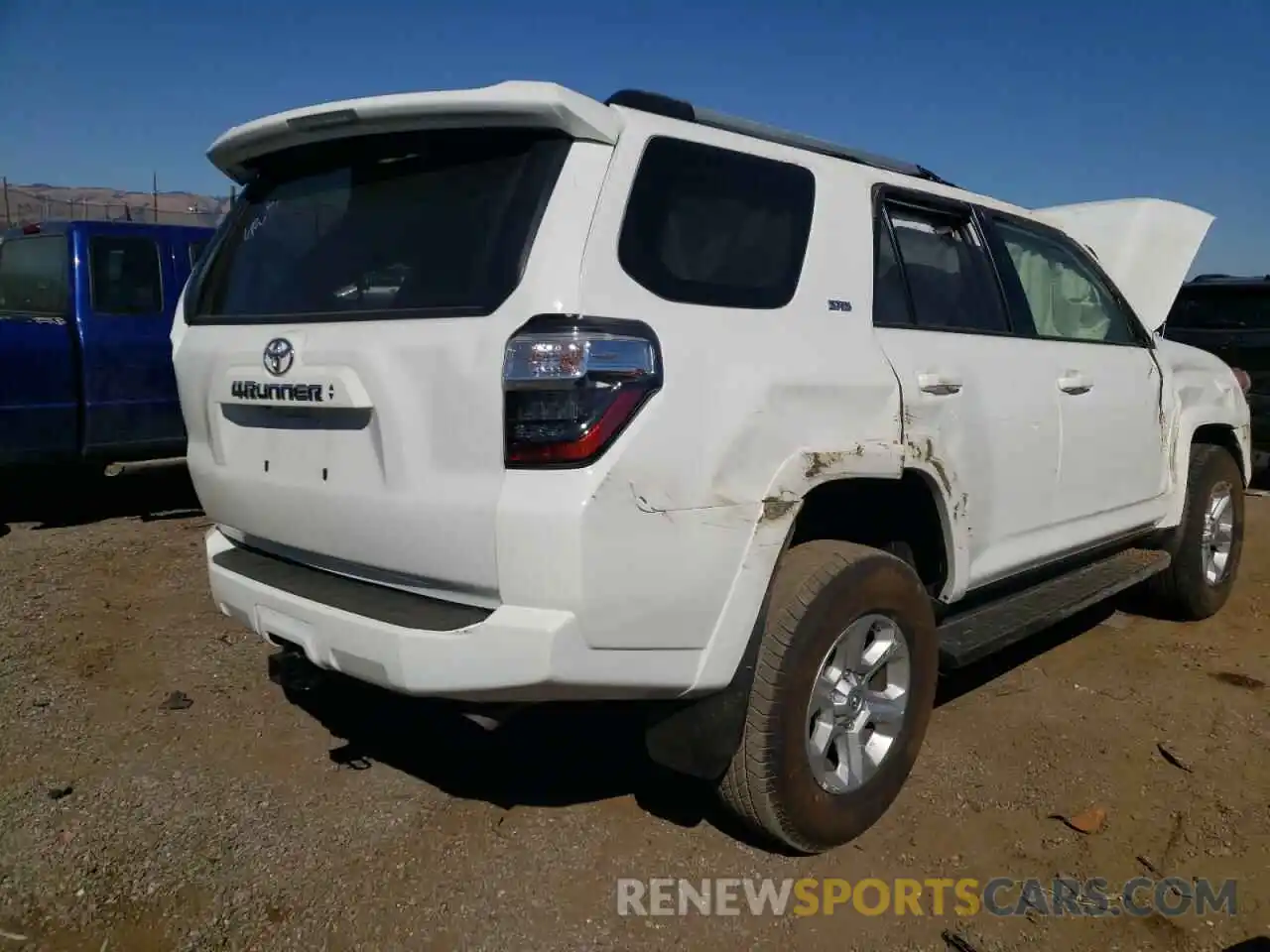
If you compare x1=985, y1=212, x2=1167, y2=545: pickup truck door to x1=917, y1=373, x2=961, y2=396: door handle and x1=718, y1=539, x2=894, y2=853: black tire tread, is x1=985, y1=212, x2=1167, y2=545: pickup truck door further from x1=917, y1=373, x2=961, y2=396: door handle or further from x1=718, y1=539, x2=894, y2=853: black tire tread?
x1=718, y1=539, x2=894, y2=853: black tire tread

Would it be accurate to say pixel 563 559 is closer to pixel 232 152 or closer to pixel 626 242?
pixel 626 242

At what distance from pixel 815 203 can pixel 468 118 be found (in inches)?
41.2

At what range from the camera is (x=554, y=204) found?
2.29m

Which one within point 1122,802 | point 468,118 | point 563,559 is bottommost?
point 1122,802

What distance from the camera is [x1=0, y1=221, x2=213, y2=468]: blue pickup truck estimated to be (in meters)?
6.22

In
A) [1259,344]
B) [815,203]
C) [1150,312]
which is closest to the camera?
[815,203]

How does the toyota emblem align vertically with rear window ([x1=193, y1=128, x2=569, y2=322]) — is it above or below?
below

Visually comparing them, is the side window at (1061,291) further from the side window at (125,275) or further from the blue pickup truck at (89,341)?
the side window at (125,275)

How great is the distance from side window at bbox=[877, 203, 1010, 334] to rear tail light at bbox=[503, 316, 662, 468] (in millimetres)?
1220

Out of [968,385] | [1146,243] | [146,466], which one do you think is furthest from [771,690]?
[146,466]

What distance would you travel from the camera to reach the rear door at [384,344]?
2.26 meters

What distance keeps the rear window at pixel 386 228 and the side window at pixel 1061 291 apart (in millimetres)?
2232

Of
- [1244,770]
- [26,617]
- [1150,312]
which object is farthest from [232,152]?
[1150,312]

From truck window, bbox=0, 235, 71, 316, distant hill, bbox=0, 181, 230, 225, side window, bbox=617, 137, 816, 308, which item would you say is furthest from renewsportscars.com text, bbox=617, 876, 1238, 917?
distant hill, bbox=0, 181, 230, 225
